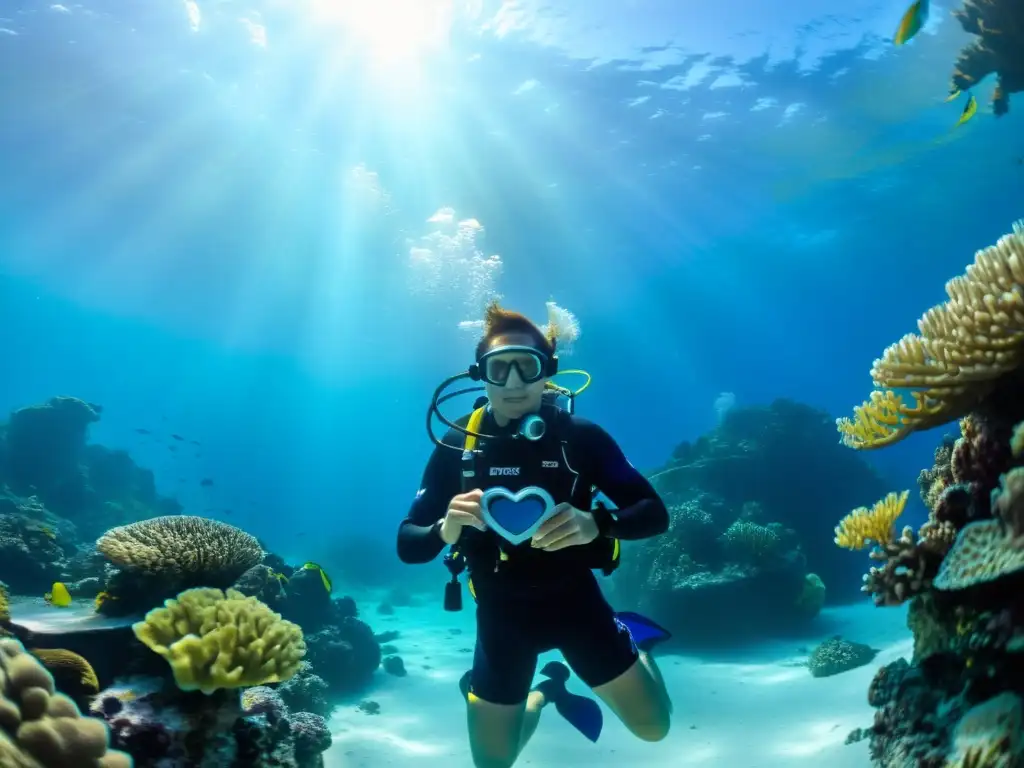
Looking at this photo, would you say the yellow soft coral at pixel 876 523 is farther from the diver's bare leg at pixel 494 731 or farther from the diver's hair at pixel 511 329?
the diver's bare leg at pixel 494 731

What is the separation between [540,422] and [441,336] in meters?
57.0

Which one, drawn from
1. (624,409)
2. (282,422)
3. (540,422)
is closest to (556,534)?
(540,422)

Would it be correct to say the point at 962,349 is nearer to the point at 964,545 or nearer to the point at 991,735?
the point at 964,545

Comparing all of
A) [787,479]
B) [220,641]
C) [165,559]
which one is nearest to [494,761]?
[220,641]

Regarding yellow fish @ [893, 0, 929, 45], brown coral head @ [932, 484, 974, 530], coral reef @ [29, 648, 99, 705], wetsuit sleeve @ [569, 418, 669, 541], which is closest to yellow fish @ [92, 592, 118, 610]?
coral reef @ [29, 648, 99, 705]

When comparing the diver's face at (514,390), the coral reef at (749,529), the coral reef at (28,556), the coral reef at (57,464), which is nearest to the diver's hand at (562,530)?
the diver's face at (514,390)

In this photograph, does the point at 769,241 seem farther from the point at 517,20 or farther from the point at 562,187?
the point at 517,20

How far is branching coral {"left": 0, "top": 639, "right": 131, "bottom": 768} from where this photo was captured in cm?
229

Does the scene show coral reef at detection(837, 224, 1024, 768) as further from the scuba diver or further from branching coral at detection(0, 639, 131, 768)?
branching coral at detection(0, 639, 131, 768)

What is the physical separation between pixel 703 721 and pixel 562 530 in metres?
5.89

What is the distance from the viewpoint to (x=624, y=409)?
84812 millimetres

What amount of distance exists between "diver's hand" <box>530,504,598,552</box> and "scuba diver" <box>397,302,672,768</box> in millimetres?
11

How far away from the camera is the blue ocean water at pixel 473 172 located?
812 inches

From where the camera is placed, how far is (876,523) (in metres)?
3.57
